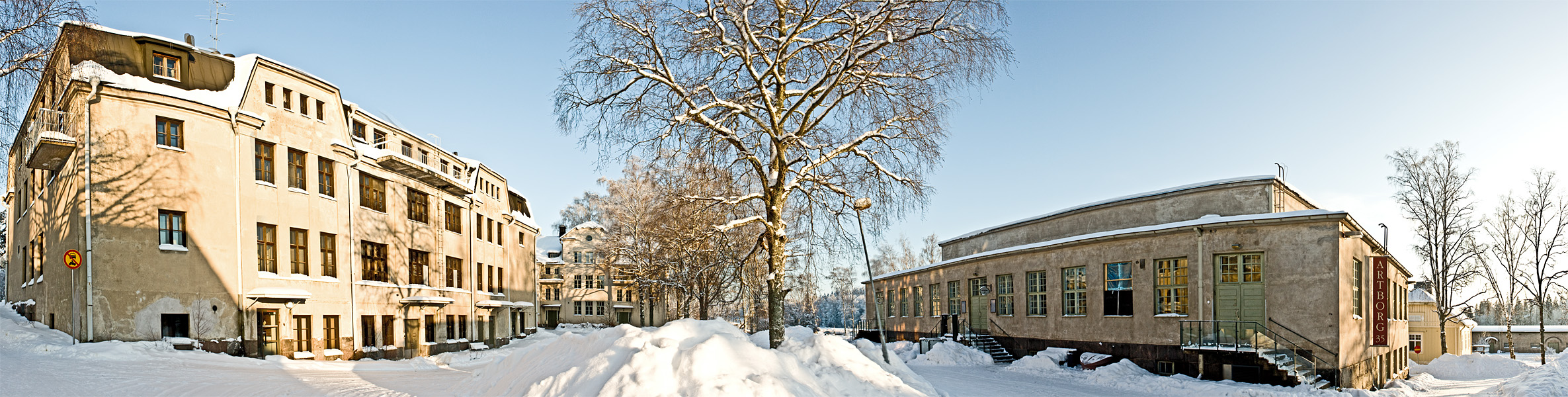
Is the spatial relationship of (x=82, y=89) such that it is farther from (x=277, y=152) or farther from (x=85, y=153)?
(x=277, y=152)

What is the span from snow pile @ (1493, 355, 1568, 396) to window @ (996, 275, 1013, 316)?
12.7 m

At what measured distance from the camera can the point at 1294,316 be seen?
62.5 ft

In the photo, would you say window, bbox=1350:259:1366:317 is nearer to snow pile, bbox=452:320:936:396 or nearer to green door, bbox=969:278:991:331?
green door, bbox=969:278:991:331

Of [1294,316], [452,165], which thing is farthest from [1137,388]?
[452,165]

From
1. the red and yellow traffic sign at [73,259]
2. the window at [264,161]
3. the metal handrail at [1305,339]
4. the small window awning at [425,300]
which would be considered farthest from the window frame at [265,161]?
the metal handrail at [1305,339]

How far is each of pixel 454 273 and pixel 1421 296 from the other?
166 feet

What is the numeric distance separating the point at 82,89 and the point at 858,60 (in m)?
20.2

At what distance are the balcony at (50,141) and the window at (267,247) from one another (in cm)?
484

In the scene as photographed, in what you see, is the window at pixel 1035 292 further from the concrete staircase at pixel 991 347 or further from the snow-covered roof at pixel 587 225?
the snow-covered roof at pixel 587 225

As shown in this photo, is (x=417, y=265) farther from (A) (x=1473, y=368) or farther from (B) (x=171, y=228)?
(A) (x=1473, y=368)

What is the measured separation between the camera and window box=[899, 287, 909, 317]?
123ft

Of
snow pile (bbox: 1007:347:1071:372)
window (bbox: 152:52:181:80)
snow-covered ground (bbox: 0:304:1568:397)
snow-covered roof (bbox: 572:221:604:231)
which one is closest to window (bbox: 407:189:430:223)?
snow-covered ground (bbox: 0:304:1568:397)

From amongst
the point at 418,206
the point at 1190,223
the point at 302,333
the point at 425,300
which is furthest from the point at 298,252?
the point at 1190,223

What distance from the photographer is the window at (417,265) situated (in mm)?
30656
